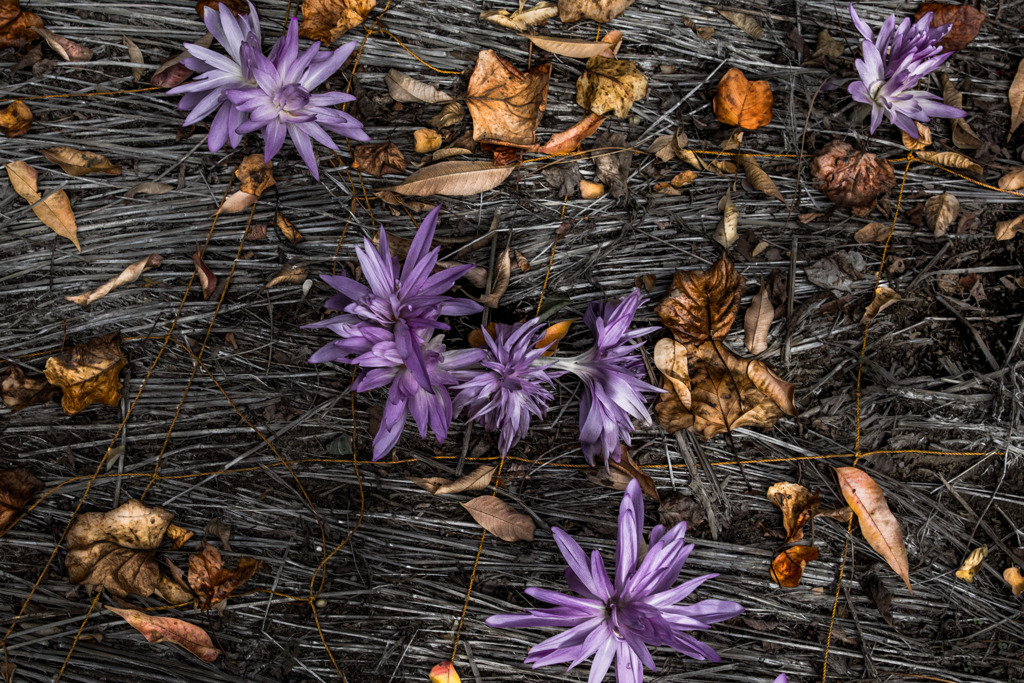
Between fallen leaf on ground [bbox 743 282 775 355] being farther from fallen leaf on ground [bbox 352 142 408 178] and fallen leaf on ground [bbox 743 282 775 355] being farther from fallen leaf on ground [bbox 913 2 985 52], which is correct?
fallen leaf on ground [bbox 352 142 408 178]

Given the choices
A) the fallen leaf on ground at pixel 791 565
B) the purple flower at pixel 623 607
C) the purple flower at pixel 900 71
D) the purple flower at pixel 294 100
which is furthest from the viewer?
the fallen leaf on ground at pixel 791 565

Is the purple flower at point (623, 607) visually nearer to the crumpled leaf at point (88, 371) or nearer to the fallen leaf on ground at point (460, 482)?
the fallen leaf on ground at point (460, 482)

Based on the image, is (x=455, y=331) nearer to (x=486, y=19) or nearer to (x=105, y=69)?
(x=486, y=19)

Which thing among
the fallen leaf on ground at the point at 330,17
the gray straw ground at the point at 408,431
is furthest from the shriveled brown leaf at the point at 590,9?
the fallen leaf on ground at the point at 330,17

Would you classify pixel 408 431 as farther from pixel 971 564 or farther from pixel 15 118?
pixel 971 564

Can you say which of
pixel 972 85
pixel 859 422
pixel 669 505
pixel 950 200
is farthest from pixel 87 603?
pixel 972 85

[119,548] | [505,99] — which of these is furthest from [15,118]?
[505,99]

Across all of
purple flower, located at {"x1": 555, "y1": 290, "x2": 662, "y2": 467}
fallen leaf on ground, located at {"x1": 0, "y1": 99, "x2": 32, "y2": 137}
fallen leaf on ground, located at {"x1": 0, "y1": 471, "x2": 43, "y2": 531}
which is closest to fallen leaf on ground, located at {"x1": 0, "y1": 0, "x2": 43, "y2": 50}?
fallen leaf on ground, located at {"x1": 0, "y1": 99, "x2": 32, "y2": 137}

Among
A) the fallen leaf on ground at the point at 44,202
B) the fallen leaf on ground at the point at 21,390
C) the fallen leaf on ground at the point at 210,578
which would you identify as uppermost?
the fallen leaf on ground at the point at 44,202
